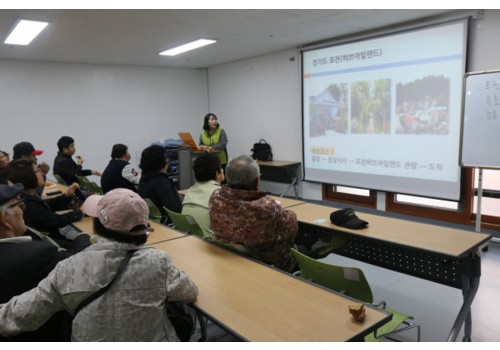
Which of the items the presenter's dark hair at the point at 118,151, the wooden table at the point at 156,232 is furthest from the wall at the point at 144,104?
the wooden table at the point at 156,232

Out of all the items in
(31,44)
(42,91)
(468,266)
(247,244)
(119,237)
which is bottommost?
Result: (468,266)

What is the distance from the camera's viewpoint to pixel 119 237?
1393 millimetres

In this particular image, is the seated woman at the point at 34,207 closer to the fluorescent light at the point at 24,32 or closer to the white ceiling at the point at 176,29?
the white ceiling at the point at 176,29

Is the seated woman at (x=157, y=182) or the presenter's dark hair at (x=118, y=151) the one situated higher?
the presenter's dark hair at (x=118, y=151)

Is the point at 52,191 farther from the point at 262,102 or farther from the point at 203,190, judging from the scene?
the point at 262,102

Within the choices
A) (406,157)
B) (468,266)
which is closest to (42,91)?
(406,157)

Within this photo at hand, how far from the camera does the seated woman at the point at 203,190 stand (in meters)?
2.81

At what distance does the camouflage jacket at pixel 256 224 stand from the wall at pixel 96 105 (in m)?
5.62

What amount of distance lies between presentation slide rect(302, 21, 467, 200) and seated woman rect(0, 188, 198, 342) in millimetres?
4009

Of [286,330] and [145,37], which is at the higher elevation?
[145,37]

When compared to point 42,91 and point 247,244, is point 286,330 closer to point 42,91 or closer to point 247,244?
point 247,244

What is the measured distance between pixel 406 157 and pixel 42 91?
5948 mm

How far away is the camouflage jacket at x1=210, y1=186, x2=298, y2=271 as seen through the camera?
211 centimetres

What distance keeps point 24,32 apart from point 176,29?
1.77m
